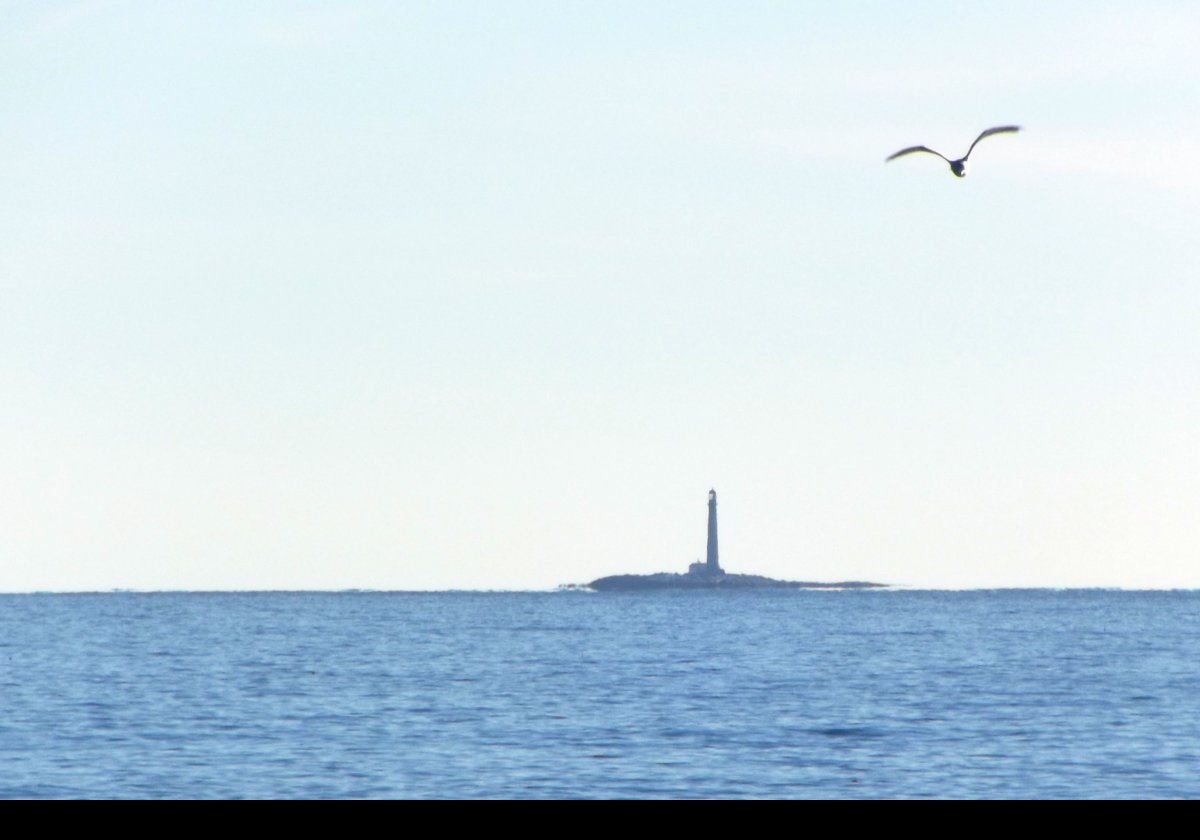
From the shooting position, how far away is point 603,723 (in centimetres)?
4253

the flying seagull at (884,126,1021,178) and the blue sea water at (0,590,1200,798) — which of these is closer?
the flying seagull at (884,126,1021,178)

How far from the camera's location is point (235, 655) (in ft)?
290

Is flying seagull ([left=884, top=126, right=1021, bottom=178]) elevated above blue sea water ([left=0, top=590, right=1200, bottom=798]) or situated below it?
above

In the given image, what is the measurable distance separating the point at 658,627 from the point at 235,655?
5851 centimetres

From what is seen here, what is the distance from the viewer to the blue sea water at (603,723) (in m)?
30.4

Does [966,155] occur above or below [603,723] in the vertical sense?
above

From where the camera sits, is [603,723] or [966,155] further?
[603,723]

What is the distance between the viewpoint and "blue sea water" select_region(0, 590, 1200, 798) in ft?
99.6

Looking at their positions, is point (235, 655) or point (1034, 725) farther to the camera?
point (235, 655)

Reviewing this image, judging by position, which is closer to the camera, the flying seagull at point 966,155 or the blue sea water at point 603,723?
the flying seagull at point 966,155

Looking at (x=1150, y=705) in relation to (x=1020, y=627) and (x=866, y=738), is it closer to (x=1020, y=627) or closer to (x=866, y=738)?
(x=866, y=738)
